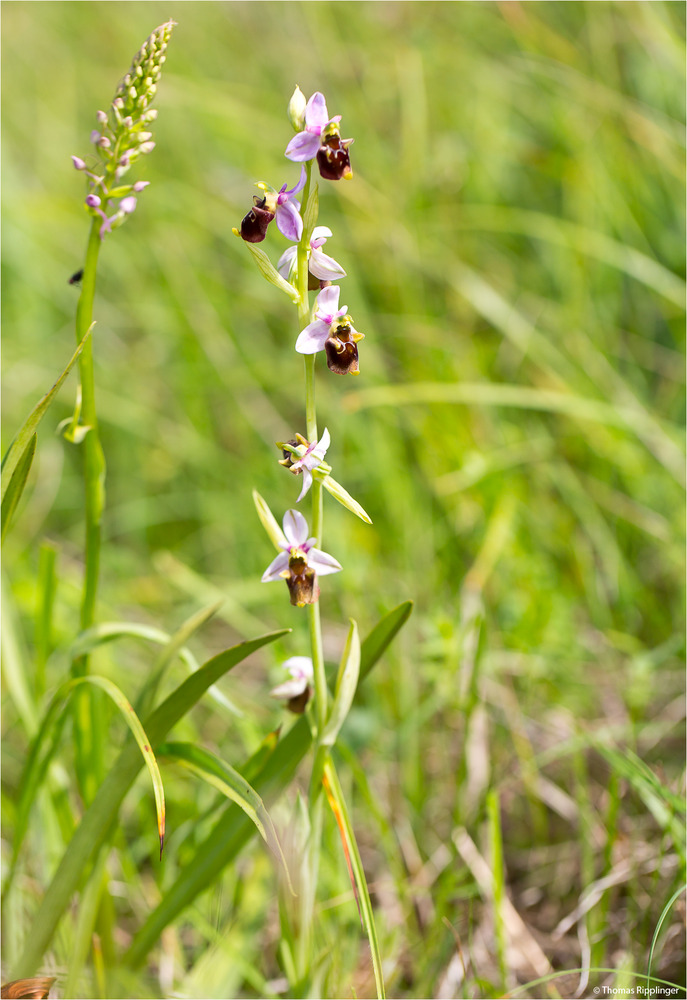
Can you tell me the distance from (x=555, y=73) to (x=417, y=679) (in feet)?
9.31

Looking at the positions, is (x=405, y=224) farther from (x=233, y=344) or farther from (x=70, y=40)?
(x=70, y=40)

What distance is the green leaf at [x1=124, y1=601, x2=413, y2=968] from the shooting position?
1.53m

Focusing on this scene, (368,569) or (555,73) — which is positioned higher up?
(555,73)

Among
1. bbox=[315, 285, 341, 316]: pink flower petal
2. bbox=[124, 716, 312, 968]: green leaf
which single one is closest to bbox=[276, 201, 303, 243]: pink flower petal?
bbox=[315, 285, 341, 316]: pink flower petal

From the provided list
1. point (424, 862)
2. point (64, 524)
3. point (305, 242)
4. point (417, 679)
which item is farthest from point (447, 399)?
point (64, 524)

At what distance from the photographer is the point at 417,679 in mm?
2621

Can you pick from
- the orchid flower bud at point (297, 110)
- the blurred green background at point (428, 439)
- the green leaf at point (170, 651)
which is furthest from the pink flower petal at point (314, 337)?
the blurred green background at point (428, 439)

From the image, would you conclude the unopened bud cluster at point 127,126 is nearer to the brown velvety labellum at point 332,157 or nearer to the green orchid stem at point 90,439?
the green orchid stem at point 90,439

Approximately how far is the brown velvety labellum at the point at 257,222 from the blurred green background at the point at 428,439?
3.75 feet

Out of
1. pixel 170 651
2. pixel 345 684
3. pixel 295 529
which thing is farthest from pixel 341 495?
pixel 170 651

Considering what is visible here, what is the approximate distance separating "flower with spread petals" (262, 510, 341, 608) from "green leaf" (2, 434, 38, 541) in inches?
20.2

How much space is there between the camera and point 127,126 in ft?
4.45

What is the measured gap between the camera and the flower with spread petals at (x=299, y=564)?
4.58 feet

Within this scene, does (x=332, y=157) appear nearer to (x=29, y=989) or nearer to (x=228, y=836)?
(x=228, y=836)
